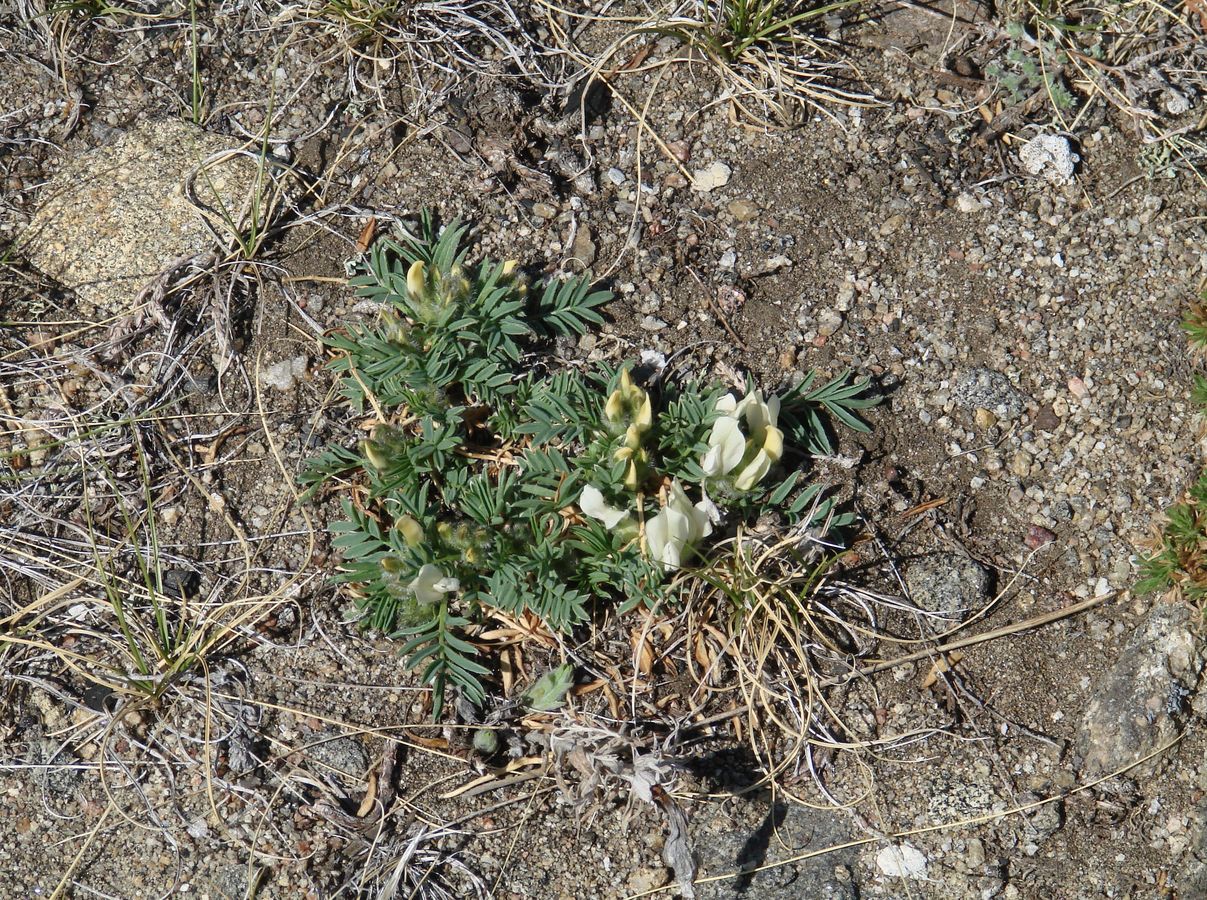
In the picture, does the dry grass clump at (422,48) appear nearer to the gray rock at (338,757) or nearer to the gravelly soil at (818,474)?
the gravelly soil at (818,474)

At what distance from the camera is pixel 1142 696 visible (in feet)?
10.1

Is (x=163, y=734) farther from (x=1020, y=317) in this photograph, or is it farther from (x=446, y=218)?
(x=1020, y=317)

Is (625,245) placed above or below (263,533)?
above

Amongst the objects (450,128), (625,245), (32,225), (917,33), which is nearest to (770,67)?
(917,33)

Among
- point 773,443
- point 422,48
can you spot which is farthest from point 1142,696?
point 422,48

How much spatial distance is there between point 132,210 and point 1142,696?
3713 millimetres

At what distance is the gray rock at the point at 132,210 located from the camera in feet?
12.2

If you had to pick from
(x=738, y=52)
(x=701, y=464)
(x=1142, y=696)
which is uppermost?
(x=738, y=52)

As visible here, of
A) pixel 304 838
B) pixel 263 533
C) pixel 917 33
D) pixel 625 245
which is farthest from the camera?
pixel 917 33

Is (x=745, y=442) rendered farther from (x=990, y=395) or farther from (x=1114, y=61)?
(x=1114, y=61)

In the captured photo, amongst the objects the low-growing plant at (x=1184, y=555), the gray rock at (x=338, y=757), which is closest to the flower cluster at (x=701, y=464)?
the gray rock at (x=338, y=757)

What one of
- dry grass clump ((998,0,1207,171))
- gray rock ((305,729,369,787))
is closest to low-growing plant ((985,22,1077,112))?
dry grass clump ((998,0,1207,171))

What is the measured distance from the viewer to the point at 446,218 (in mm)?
3705

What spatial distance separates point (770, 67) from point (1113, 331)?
1.50m
